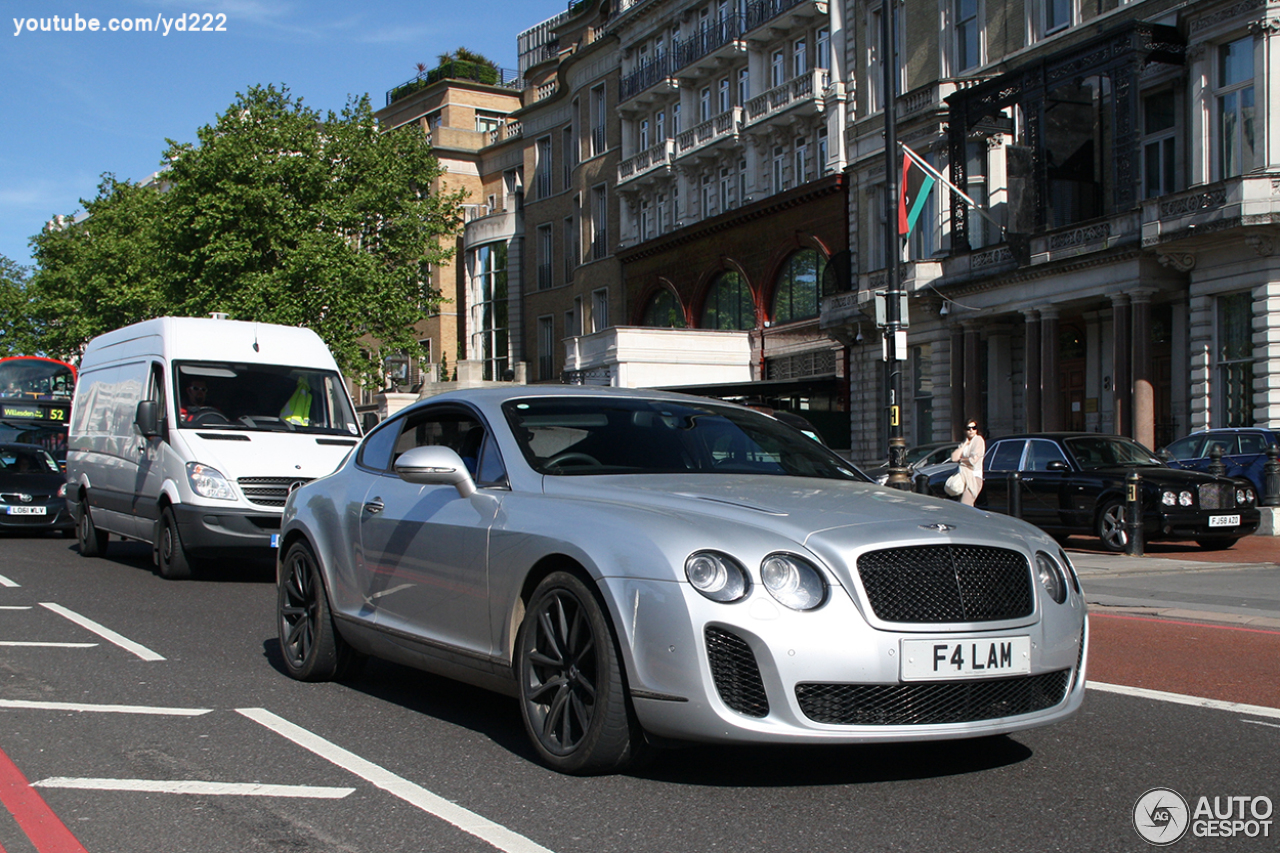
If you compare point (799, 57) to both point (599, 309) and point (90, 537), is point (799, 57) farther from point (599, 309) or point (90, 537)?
point (90, 537)

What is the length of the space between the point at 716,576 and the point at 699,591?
0.08 metres

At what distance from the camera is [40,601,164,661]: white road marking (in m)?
8.14

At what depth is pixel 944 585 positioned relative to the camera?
180 inches

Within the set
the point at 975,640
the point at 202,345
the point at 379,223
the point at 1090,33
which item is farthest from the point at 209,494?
the point at 379,223

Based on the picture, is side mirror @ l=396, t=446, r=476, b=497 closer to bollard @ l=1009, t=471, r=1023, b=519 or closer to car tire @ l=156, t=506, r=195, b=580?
car tire @ l=156, t=506, r=195, b=580

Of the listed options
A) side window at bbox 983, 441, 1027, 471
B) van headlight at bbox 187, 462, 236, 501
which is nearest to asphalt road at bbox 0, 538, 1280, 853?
van headlight at bbox 187, 462, 236, 501

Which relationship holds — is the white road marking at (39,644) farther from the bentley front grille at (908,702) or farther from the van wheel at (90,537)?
the van wheel at (90,537)

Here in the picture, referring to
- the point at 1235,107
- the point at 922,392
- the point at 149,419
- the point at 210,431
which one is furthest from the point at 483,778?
the point at 922,392

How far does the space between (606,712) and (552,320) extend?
54.0 metres

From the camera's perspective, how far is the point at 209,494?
42.7 ft

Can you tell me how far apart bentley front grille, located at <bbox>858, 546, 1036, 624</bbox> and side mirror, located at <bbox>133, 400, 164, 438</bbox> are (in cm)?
1067

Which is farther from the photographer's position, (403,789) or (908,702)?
(403,789)

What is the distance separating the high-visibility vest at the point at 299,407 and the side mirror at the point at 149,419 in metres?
1.24

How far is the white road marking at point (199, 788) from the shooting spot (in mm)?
4723
